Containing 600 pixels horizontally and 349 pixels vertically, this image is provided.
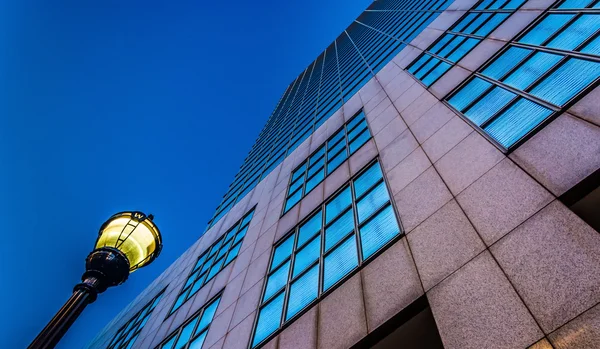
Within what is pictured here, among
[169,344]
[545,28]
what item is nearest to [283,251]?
[169,344]

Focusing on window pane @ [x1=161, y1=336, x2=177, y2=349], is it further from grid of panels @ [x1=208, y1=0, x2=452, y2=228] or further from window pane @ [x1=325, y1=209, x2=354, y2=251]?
grid of panels @ [x1=208, y1=0, x2=452, y2=228]

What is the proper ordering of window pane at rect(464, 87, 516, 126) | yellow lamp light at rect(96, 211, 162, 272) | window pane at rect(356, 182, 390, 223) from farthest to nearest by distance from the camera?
1. window pane at rect(356, 182, 390, 223)
2. window pane at rect(464, 87, 516, 126)
3. yellow lamp light at rect(96, 211, 162, 272)

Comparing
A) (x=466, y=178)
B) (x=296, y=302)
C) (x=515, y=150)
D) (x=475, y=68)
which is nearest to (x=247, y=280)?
(x=296, y=302)

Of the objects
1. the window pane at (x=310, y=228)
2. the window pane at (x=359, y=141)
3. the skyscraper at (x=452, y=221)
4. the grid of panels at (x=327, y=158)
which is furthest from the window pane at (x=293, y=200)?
the window pane at (x=359, y=141)

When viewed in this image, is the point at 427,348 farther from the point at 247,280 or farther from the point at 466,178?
the point at 247,280

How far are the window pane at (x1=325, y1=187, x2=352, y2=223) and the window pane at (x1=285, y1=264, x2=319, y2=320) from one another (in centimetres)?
205

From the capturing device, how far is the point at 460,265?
19.9ft

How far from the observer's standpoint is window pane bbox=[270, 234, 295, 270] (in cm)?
1179

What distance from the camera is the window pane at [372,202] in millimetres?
9555

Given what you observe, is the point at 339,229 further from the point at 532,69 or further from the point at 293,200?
the point at 532,69

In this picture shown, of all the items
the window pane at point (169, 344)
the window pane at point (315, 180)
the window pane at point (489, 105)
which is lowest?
the window pane at point (169, 344)

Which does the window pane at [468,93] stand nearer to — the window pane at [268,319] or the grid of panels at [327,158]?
the grid of panels at [327,158]

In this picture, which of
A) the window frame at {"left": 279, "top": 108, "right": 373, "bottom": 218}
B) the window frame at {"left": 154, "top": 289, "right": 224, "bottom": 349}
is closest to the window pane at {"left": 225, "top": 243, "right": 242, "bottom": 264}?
the window frame at {"left": 154, "top": 289, "right": 224, "bottom": 349}

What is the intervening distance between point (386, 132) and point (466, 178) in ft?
17.7
